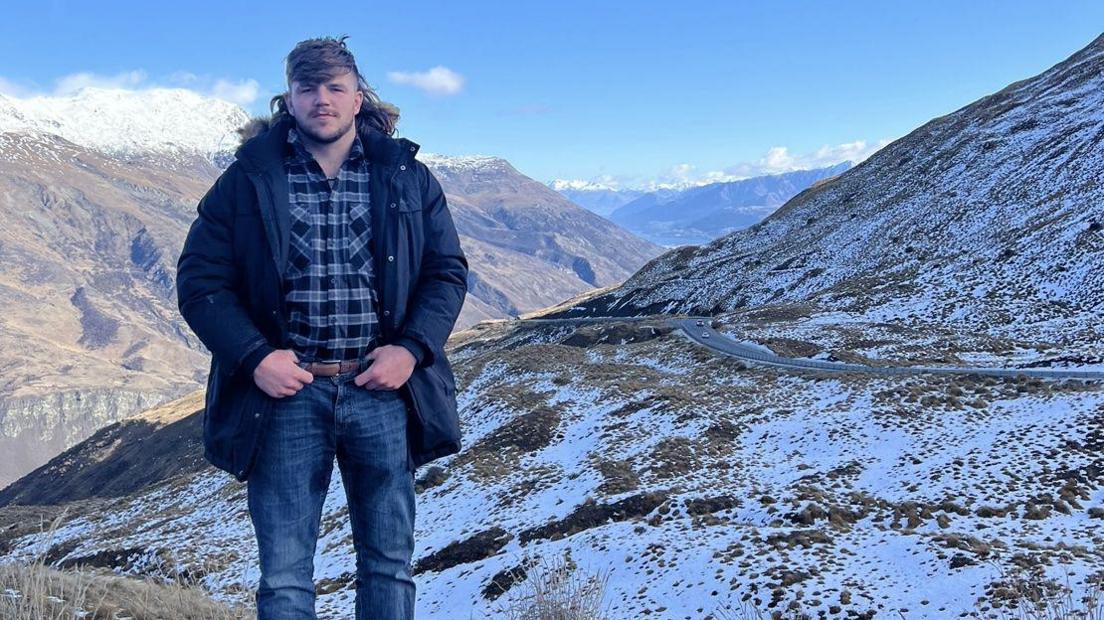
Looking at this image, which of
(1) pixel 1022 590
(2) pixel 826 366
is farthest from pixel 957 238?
(1) pixel 1022 590

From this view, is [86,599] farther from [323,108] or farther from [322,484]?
[323,108]

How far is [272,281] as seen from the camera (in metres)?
4.13

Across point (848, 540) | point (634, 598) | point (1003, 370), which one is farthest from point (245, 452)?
point (1003, 370)

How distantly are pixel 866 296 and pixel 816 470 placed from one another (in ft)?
118

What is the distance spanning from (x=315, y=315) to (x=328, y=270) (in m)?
0.29

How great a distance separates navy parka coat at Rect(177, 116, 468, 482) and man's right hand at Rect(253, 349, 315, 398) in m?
0.06

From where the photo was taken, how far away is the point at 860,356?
33312 millimetres

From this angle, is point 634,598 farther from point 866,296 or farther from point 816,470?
point 866,296

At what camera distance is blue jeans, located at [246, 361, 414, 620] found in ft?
13.9

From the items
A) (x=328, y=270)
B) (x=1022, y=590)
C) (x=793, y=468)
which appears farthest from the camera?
(x=793, y=468)

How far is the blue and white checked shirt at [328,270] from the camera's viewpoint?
13.9 feet

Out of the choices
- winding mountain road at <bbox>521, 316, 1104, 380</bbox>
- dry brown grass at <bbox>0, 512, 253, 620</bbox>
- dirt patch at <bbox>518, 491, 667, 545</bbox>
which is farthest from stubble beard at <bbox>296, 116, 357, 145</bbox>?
winding mountain road at <bbox>521, 316, 1104, 380</bbox>

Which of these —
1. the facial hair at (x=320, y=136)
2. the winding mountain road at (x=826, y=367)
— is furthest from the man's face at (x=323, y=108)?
the winding mountain road at (x=826, y=367)

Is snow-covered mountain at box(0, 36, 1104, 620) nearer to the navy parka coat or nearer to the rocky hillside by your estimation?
the rocky hillside
